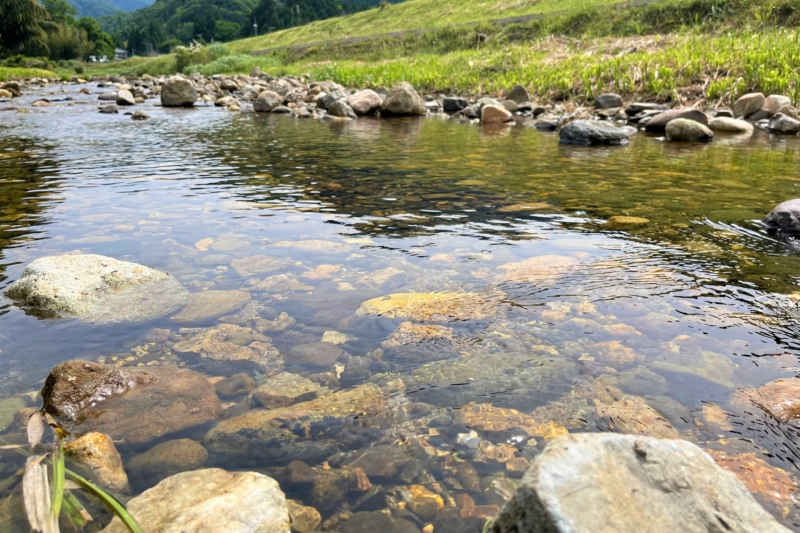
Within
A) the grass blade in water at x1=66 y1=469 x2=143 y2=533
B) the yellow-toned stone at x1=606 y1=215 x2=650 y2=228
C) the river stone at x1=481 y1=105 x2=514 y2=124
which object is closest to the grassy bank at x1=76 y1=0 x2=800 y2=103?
the river stone at x1=481 y1=105 x2=514 y2=124

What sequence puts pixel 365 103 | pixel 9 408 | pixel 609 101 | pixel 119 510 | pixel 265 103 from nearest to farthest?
pixel 119 510
pixel 9 408
pixel 609 101
pixel 365 103
pixel 265 103

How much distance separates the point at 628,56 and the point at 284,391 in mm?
19447

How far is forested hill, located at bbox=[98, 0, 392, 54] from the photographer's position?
11700 cm

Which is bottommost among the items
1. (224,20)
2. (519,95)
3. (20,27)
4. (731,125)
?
(731,125)

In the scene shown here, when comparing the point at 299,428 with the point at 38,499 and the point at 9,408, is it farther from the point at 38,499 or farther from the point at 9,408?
the point at 9,408

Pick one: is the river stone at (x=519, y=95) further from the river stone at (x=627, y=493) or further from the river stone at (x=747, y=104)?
the river stone at (x=627, y=493)

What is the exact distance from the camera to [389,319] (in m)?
3.24

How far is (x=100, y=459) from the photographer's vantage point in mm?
2029

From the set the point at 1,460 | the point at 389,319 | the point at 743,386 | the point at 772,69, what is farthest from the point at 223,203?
the point at 772,69

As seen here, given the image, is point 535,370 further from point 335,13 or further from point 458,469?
point 335,13

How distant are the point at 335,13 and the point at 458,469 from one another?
450 feet

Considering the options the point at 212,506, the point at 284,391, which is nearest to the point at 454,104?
the point at 284,391

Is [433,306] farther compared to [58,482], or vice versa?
[433,306]

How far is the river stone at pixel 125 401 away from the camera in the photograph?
229 cm
